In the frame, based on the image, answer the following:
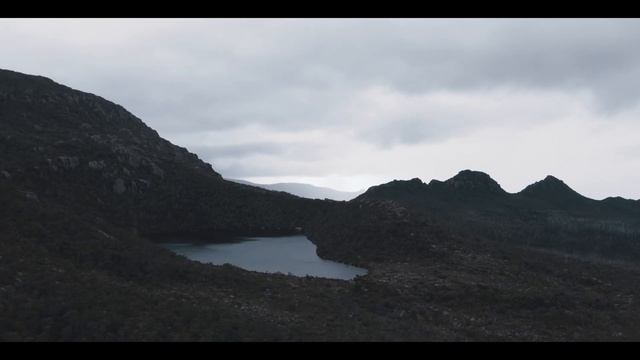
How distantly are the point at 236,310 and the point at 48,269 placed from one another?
8975 mm

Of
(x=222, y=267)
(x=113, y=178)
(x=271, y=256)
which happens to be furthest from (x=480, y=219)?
(x=222, y=267)

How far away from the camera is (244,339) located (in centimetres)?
1875

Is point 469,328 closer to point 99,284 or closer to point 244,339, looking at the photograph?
point 244,339

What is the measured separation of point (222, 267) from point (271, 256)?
15299 mm

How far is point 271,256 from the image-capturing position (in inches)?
1932

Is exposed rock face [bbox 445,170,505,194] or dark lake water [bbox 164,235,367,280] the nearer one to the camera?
dark lake water [bbox 164,235,367,280]

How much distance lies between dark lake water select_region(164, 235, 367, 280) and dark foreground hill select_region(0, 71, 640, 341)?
222 cm

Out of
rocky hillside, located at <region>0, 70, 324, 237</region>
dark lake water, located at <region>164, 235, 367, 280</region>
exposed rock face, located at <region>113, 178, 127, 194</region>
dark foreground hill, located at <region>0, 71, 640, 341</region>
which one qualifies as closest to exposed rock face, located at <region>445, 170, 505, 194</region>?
dark foreground hill, located at <region>0, 71, 640, 341</region>

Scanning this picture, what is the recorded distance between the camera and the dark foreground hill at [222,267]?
20.9 metres

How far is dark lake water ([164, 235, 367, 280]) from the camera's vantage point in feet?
142

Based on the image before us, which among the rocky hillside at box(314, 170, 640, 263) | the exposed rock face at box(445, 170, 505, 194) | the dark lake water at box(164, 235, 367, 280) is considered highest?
the exposed rock face at box(445, 170, 505, 194)

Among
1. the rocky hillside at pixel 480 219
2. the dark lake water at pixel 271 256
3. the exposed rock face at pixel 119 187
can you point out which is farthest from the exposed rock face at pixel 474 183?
the exposed rock face at pixel 119 187

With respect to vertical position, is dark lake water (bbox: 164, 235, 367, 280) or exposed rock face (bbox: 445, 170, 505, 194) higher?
exposed rock face (bbox: 445, 170, 505, 194)

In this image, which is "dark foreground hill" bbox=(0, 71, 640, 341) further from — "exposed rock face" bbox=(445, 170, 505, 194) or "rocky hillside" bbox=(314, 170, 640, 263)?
"exposed rock face" bbox=(445, 170, 505, 194)
